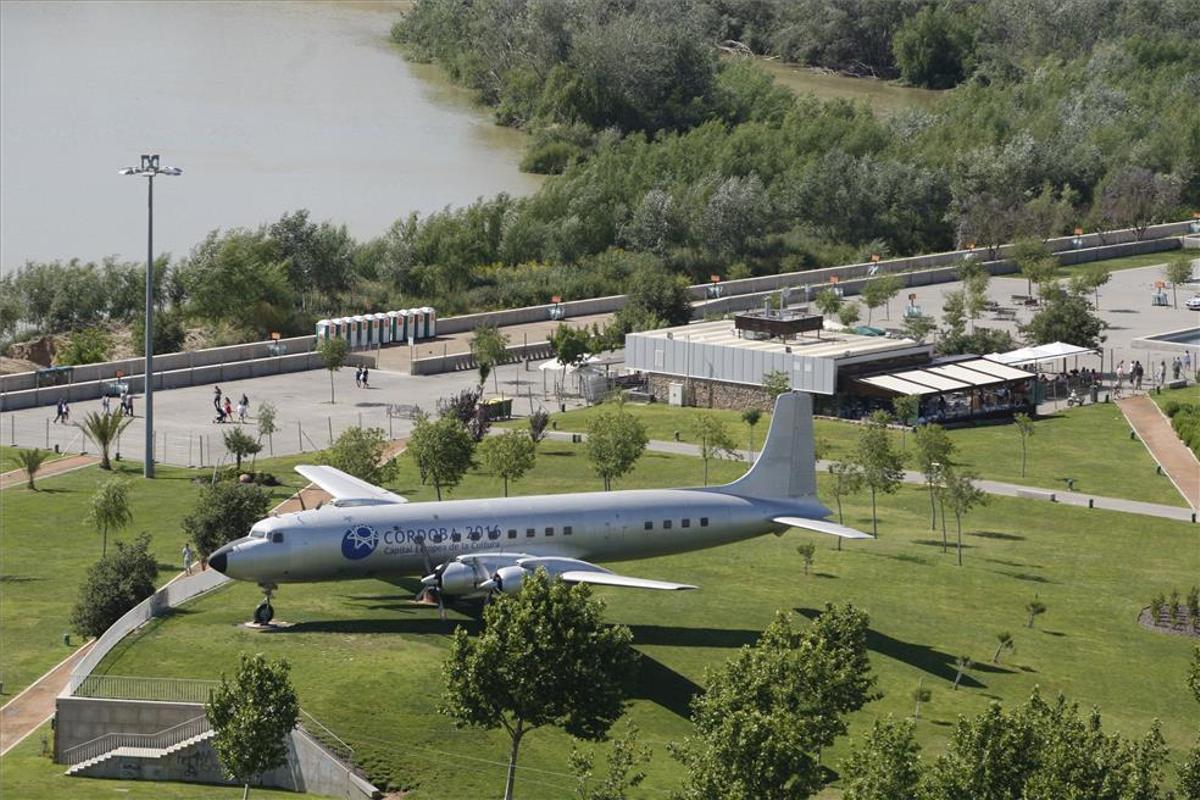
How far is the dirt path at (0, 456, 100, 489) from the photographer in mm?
90250

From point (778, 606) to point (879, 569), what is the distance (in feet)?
24.4

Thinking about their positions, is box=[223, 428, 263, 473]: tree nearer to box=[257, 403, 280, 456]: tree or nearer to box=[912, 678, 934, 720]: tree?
box=[257, 403, 280, 456]: tree

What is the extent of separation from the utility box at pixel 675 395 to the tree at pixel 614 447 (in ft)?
84.2

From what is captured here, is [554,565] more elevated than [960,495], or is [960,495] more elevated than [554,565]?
[960,495]

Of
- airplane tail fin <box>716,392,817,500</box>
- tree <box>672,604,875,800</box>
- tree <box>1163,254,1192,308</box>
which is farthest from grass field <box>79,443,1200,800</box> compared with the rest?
tree <box>1163,254,1192,308</box>

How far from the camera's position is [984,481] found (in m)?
92.6

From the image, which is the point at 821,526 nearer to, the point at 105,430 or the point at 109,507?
the point at 109,507

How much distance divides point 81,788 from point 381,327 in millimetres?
71782

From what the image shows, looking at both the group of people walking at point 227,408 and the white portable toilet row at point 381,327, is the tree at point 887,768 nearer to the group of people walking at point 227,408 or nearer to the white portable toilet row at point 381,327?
the group of people walking at point 227,408

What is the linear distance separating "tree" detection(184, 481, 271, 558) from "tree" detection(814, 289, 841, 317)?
6317 centimetres

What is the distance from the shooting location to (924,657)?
219ft

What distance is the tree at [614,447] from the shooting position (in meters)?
82.8

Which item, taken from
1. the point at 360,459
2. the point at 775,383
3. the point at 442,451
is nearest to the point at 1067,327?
the point at 775,383

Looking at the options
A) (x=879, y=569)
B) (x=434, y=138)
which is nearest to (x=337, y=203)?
(x=434, y=138)
